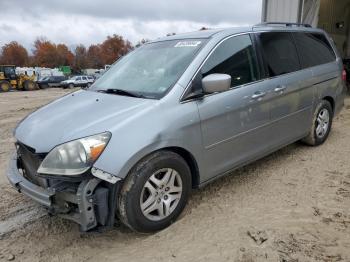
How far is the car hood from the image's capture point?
110 inches

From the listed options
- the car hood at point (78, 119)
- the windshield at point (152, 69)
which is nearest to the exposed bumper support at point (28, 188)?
the car hood at point (78, 119)

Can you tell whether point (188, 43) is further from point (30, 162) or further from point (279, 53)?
point (30, 162)

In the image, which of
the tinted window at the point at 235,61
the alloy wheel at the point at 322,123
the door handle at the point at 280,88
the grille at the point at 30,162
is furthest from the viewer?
the alloy wheel at the point at 322,123

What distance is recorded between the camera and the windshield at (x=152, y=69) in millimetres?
3322

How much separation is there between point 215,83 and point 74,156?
143 cm

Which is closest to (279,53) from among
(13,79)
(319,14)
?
(319,14)

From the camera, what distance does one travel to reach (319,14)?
1570 cm


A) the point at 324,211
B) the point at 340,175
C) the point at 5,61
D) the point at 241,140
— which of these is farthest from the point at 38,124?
the point at 5,61

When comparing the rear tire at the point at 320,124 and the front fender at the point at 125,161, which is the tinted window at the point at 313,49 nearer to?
the rear tire at the point at 320,124

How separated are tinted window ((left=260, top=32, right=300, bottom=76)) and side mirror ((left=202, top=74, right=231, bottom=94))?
1015 millimetres

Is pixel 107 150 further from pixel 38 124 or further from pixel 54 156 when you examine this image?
pixel 38 124

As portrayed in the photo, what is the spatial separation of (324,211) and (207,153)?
1253 mm

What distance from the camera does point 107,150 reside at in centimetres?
268

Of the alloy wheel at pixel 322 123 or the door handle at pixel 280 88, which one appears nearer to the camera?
the door handle at pixel 280 88
